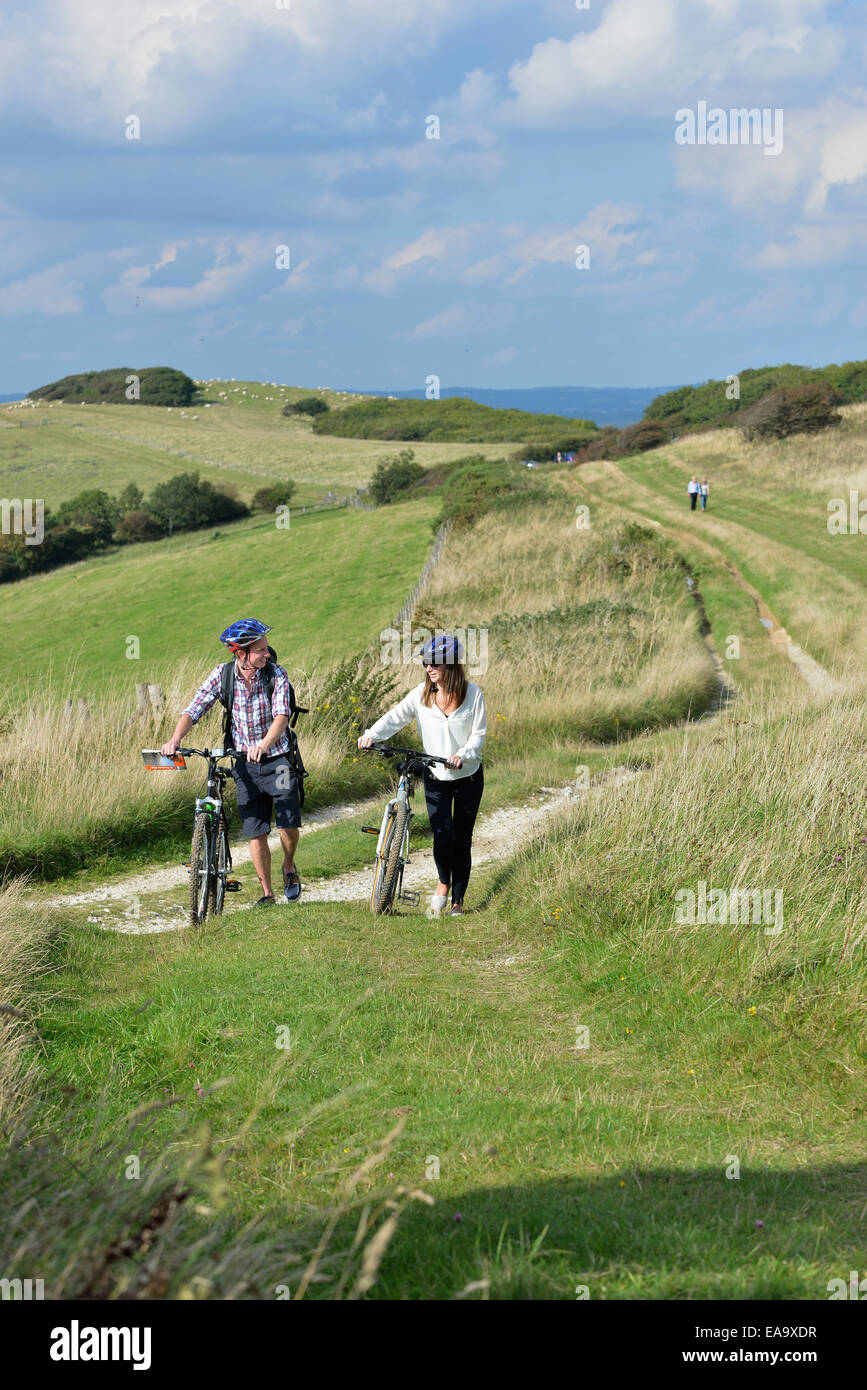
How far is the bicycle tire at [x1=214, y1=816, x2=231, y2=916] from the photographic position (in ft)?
26.5

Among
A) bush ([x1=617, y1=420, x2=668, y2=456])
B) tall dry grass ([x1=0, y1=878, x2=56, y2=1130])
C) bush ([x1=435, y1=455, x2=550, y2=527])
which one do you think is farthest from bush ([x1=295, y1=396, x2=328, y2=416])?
tall dry grass ([x1=0, y1=878, x2=56, y2=1130])

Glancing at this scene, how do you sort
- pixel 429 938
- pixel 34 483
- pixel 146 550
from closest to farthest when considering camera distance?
pixel 429 938 < pixel 146 550 < pixel 34 483

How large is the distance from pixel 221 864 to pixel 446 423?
452ft

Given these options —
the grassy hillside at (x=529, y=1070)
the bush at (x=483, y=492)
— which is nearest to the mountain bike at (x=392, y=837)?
the grassy hillside at (x=529, y=1070)

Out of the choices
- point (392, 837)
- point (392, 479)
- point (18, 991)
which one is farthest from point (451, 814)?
point (392, 479)

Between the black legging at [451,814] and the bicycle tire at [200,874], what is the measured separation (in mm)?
1587

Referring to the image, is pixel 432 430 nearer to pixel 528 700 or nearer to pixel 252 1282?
pixel 528 700

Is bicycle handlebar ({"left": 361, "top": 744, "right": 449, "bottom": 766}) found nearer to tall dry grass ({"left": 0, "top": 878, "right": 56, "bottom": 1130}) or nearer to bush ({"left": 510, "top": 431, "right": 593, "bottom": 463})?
tall dry grass ({"left": 0, "top": 878, "right": 56, "bottom": 1130})

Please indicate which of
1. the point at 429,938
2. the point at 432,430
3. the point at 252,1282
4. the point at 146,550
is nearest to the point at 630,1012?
the point at 429,938

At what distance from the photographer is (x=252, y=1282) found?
104 inches

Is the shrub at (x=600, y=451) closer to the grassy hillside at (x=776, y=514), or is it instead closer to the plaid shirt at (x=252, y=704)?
the grassy hillside at (x=776, y=514)

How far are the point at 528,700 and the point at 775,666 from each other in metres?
5.46

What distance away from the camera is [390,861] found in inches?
319

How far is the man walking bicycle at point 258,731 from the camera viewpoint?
7.93m
